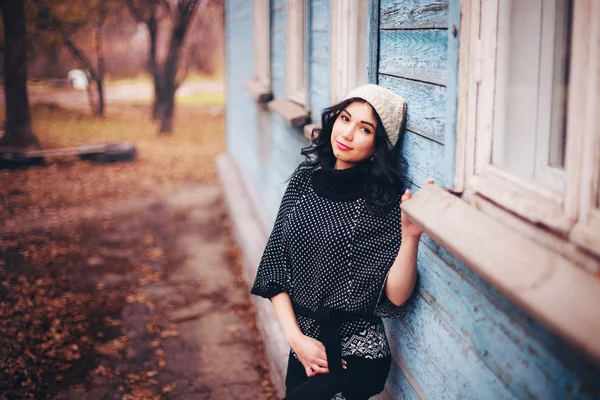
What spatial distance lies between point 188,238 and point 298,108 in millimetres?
3649

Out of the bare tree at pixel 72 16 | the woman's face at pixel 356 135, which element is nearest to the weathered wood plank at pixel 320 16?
the woman's face at pixel 356 135

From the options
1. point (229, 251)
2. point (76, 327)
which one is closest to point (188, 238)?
point (229, 251)

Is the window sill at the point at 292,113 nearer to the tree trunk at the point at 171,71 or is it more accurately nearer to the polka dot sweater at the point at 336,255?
the polka dot sweater at the point at 336,255

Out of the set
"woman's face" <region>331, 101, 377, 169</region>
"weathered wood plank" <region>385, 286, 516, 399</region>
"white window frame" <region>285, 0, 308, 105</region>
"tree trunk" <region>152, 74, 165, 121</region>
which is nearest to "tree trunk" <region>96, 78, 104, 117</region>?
"tree trunk" <region>152, 74, 165, 121</region>

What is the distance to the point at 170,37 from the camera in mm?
16922

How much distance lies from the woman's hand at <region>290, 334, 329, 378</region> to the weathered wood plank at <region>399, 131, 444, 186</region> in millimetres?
725

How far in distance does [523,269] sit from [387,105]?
106cm

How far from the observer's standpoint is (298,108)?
428cm

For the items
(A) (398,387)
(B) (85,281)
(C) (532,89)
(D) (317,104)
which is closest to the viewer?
(C) (532,89)

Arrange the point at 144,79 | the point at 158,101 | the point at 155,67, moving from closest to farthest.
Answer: the point at 155,67
the point at 158,101
the point at 144,79

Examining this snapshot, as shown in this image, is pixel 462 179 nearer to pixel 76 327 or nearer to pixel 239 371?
pixel 239 371

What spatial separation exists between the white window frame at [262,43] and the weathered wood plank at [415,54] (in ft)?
11.0

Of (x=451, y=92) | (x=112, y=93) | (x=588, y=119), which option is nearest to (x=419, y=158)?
(x=451, y=92)

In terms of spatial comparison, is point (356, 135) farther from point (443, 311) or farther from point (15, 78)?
point (15, 78)
